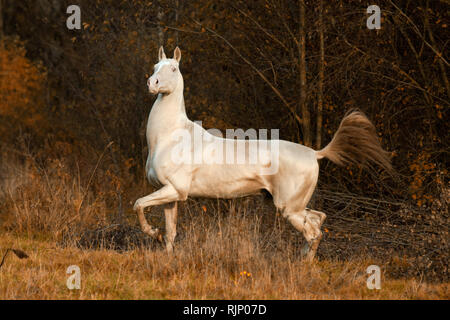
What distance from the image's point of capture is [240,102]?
34.2 ft

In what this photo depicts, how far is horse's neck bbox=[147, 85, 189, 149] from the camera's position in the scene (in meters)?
7.25

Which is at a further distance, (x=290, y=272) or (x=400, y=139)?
(x=400, y=139)

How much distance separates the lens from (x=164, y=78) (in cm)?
705

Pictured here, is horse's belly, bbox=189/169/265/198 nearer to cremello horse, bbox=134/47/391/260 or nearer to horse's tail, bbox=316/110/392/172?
cremello horse, bbox=134/47/391/260

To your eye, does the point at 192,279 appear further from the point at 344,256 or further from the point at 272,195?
the point at 344,256

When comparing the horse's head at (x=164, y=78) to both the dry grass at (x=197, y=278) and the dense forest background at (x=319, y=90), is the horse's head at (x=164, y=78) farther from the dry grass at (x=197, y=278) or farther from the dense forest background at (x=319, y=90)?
the dense forest background at (x=319, y=90)

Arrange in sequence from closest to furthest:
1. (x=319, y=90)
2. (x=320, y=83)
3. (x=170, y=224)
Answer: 1. (x=170, y=224)
2. (x=320, y=83)
3. (x=319, y=90)

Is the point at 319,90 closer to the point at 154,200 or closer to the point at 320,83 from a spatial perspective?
the point at 320,83

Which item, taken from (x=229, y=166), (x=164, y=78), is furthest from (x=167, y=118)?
(x=229, y=166)

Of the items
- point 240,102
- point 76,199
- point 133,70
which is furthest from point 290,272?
point 133,70

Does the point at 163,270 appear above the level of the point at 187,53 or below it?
below

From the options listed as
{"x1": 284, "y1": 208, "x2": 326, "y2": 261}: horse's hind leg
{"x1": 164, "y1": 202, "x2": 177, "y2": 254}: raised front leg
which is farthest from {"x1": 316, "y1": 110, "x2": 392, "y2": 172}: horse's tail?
{"x1": 164, "y1": 202, "x2": 177, "y2": 254}: raised front leg

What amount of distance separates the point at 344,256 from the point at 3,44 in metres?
13.9

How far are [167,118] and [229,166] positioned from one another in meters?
0.88
